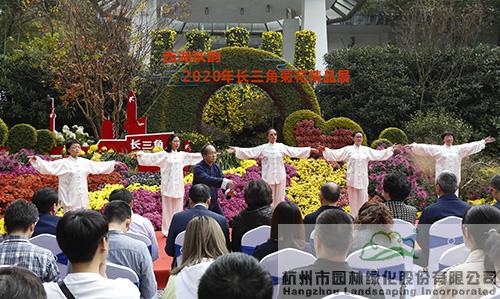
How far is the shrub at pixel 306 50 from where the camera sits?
20.8m

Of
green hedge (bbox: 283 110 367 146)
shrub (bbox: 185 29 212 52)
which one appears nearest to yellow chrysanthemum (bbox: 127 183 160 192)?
green hedge (bbox: 283 110 367 146)

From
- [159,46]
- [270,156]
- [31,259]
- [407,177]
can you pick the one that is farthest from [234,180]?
[159,46]

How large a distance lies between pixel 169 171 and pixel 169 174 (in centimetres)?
5

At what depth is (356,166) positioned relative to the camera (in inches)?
372

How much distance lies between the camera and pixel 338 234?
2.86 metres

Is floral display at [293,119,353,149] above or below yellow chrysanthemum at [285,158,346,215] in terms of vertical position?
above

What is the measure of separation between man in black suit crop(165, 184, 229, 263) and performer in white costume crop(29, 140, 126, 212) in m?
3.66

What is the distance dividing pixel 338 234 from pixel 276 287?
1.02 m

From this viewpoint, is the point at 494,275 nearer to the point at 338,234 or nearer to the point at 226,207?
the point at 338,234

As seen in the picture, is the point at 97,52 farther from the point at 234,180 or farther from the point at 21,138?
the point at 234,180

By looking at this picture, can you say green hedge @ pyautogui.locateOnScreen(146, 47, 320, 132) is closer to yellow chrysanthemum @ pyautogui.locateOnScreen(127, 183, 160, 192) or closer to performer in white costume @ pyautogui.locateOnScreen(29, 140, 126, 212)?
yellow chrysanthemum @ pyautogui.locateOnScreen(127, 183, 160, 192)

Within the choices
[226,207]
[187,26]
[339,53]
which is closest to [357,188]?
[226,207]

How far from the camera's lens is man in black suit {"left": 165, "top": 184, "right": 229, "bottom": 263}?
15.7ft

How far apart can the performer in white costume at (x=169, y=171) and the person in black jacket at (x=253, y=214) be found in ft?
12.8
